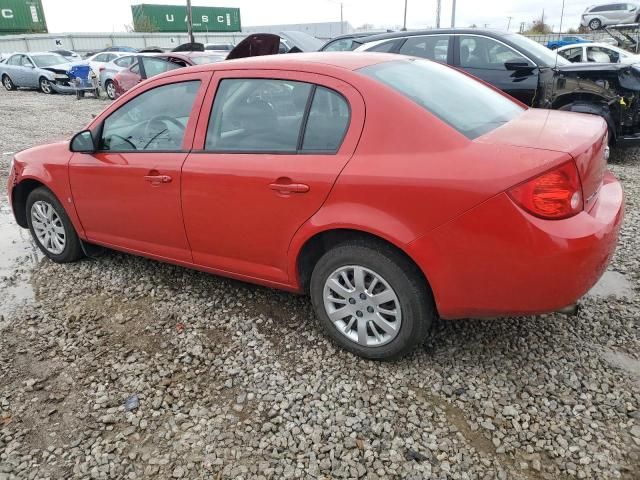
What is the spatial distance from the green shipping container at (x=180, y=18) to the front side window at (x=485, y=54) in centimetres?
5175

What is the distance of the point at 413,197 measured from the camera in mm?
2436

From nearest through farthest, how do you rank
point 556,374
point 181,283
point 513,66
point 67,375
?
point 556,374, point 67,375, point 181,283, point 513,66

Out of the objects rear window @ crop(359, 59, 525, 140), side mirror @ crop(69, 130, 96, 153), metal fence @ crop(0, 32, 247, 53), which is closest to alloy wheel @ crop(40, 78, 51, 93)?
side mirror @ crop(69, 130, 96, 153)

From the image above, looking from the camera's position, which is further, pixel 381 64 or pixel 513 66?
pixel 513 66

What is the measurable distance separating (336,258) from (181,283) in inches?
66.5

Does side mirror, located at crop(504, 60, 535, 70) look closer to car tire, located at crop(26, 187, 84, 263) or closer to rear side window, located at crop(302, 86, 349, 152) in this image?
rear side window, located at crop(302, 86, 349, 152)

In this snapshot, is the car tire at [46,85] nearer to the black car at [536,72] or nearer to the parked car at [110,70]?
the parked car at [110,70]

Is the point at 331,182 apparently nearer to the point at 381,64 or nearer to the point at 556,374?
the point at 381,64

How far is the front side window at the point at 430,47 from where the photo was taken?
7418 mm

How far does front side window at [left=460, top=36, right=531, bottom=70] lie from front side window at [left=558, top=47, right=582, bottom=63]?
6.04 metres

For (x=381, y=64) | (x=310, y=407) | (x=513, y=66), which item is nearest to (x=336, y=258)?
(x=310, y=407)

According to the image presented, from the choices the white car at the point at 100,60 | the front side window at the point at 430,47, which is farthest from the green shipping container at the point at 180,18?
the front side window at the point at 430,47

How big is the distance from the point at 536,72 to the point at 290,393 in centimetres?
595

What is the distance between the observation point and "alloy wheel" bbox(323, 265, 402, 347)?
2.74 meters
